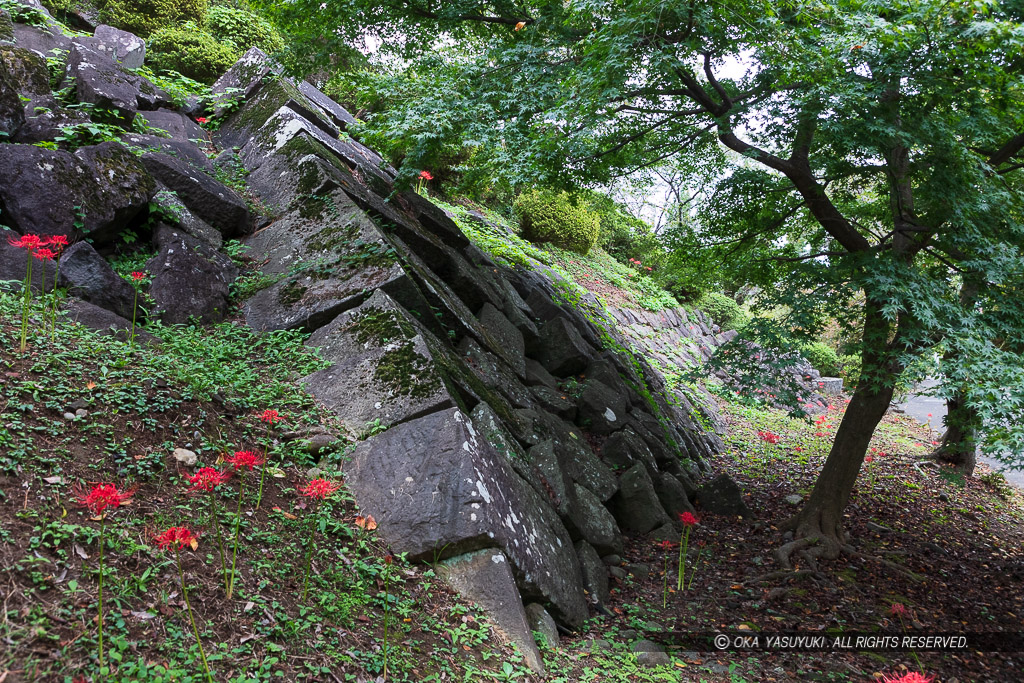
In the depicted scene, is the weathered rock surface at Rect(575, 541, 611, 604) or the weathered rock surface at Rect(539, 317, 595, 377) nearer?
the weathered rock surface at Rect(575, 541, 611, 604)

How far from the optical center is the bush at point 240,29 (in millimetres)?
10367

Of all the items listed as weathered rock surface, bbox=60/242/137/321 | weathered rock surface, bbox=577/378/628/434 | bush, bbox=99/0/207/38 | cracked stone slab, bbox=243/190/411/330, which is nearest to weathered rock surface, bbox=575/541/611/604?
weathered rock surface, bbox=577/378/628/434

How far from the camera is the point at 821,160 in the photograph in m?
5.62

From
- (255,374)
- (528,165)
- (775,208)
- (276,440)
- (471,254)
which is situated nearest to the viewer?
(276,440)

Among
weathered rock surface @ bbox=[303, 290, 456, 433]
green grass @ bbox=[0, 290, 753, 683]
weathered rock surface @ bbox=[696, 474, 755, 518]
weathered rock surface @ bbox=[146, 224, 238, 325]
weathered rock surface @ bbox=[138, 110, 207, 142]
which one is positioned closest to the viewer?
green grass @ bbox=[0, 290, 753, 683]

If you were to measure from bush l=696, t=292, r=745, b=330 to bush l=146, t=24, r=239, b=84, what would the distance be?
538 inches

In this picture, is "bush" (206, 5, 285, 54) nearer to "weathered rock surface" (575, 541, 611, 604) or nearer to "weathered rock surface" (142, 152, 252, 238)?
"weathered rock surface" (142, 152, 252, 238)

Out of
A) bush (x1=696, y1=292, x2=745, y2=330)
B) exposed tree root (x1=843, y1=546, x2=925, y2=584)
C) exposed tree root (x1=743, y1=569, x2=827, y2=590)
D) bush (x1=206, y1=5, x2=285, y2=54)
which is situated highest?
bush (x1=206, y1=5, x2=285, y2=54)

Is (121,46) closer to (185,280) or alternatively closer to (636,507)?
(185,280)

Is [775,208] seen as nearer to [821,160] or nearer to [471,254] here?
[821,160]

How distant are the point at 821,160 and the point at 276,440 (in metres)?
5.38

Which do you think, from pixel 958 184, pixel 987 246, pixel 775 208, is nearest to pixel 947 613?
pixel 987 246

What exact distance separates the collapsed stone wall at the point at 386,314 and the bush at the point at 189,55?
0.98 meters

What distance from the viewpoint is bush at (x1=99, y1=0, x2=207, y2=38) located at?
9742 mm
